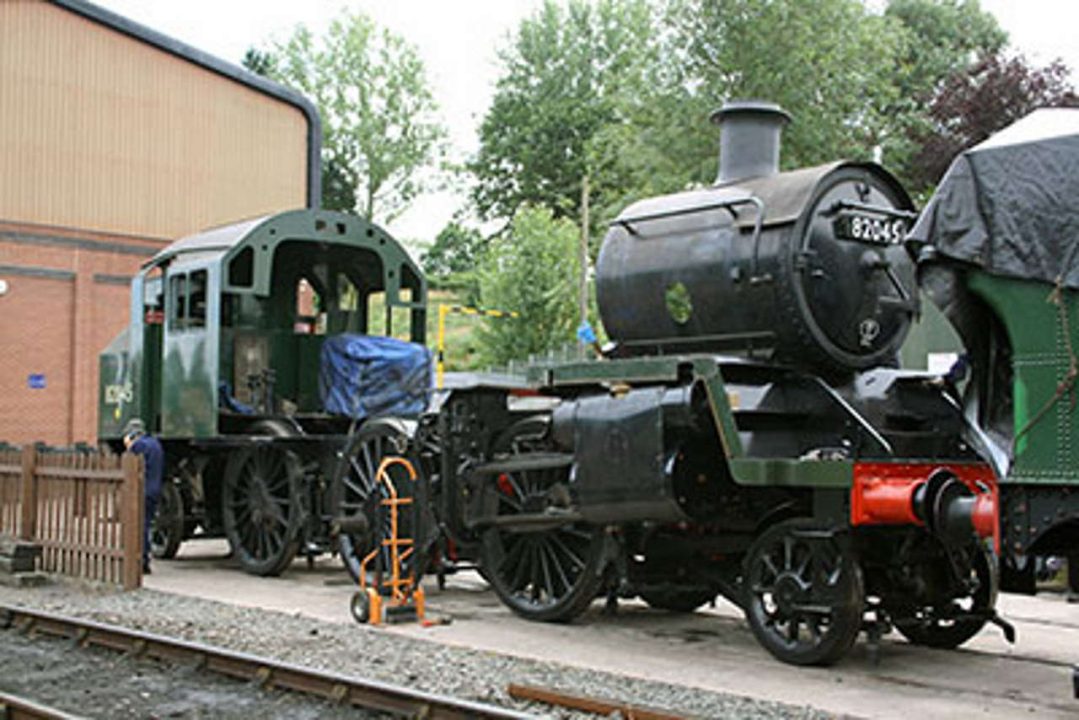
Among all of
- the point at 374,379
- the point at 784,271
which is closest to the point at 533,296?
the point at 374,379

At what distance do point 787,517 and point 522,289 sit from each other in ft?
88.0

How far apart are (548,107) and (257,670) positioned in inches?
1823

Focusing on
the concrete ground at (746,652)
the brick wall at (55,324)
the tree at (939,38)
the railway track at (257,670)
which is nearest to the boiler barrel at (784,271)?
the concrete ground at (746,652)

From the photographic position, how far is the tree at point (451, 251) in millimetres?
57438

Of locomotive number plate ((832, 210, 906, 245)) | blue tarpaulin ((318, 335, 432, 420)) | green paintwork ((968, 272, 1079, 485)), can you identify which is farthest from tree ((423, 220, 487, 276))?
green paintwork ((968, 272, 1079, 485))

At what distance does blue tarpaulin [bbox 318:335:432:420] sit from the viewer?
13266 mm

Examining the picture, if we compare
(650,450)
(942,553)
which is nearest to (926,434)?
(942,553)

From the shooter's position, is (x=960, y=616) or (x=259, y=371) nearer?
(x=960, y=616)

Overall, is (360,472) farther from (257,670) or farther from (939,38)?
(939,38)

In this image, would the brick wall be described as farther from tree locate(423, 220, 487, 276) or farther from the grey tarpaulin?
tree locate(423, 220, 487, 276)

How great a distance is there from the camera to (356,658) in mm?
8211

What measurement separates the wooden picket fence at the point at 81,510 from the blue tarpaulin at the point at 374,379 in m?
2.52

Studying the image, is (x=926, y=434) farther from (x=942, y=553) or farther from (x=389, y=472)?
(x=389, y=472)

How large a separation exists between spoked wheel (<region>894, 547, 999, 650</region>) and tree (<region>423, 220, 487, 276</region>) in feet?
159
